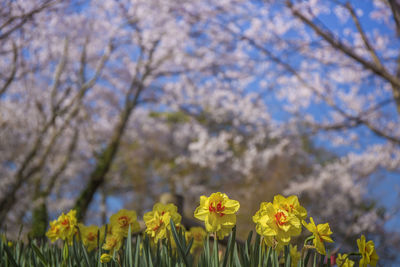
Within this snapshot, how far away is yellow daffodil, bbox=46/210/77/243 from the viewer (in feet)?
5.50

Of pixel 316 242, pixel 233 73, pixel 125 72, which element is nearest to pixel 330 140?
pixel 233 73

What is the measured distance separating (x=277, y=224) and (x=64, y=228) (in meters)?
1.10

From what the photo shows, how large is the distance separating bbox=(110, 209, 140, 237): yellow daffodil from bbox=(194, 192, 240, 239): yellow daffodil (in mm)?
488

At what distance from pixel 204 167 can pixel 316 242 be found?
31.3 ft

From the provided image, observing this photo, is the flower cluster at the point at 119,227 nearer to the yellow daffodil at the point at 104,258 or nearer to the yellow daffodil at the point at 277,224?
the yellow daffodil at the point at 104,258

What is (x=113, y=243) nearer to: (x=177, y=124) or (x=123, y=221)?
(x=123, y=221)

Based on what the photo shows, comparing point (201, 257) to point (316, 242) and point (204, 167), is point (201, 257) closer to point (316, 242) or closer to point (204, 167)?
point (316, 242)

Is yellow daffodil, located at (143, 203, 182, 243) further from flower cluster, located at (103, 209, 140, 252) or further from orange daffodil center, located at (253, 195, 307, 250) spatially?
orange daffodil center, located at (253, 195, 307, 250)

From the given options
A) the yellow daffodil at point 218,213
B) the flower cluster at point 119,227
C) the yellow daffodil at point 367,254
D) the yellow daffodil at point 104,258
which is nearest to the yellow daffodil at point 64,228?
the flower cluster at point 119,227

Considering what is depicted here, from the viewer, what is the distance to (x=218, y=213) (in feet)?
4.00

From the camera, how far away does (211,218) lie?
1212mm

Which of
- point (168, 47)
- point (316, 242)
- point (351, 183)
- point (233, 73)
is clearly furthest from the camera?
point (351, 183)

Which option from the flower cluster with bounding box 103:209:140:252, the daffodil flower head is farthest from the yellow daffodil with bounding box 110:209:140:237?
the daffodil flower head

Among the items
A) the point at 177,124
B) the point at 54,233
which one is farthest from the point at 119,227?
the point at 177,124
